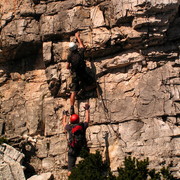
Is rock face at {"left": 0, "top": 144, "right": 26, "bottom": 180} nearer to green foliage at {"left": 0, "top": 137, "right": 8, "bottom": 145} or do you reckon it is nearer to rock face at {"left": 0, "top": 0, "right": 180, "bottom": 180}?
green foliage at {"left": 0, "top": 137, "right": 8, "bottom": 145}

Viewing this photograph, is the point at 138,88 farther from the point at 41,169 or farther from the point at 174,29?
the point at 41,169

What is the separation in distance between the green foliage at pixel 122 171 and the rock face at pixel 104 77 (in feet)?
2.54

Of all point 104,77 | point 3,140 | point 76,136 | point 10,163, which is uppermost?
point 104,77

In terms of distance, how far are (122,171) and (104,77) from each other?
4008 millimetres

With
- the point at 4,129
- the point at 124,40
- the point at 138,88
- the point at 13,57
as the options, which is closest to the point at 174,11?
the point at 124,40

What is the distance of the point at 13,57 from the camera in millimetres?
14305

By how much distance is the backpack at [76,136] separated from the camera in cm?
1113

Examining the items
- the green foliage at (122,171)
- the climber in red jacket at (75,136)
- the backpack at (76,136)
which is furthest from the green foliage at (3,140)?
the green foliage at (122,171)

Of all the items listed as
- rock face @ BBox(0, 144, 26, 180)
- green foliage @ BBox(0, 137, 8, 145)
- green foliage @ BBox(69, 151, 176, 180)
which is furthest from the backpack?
green foliage @ BBox(0, 137, 8, 145)

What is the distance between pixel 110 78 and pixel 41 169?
4622mm

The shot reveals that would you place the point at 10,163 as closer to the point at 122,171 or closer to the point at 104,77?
the point at 122,171

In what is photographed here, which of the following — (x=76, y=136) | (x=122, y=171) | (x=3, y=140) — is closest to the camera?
(x=122, y=171)

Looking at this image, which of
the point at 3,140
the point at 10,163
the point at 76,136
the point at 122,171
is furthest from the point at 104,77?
the point at 10,163

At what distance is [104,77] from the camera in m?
12.7
